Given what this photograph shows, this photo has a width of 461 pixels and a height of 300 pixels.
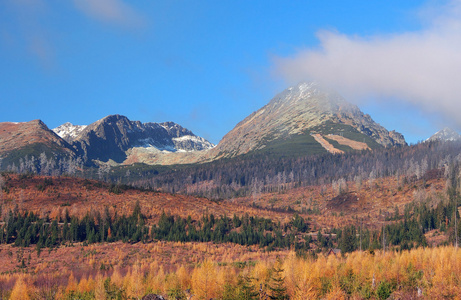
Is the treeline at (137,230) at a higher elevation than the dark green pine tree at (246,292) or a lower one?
higher

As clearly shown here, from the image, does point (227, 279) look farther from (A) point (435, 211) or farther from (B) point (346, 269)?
(A) point (435, 211)

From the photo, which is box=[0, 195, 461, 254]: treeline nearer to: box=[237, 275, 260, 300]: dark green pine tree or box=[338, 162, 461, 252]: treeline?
box=[338, 162, 461, 252]: treeline

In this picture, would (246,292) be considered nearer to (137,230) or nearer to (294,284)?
(294,284)

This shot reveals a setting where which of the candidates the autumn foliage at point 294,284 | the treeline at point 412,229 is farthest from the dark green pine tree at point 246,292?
the treeline at point 412,229

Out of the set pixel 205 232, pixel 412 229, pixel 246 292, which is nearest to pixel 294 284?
pixel 246 292

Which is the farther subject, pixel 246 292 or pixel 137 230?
pixel 137 230

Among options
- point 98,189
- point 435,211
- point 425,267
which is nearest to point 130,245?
point 98,189

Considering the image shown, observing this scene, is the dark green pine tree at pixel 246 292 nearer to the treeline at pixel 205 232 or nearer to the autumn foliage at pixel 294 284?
the autumn foliage at pixel 294 284

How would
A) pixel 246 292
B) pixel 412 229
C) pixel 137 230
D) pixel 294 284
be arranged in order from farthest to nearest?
pixel 412 229 → pixel 137 230 → pixel 294 284 → pixel 246 292

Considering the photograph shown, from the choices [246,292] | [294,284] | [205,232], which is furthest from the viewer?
[205,232]

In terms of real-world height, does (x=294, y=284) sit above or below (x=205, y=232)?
below

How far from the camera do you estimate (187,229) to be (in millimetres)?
125250

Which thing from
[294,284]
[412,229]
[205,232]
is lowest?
[294,284]

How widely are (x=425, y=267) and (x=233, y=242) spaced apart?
202 feet
